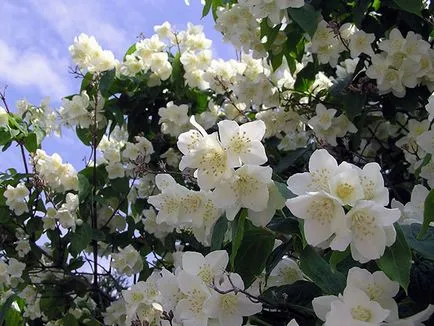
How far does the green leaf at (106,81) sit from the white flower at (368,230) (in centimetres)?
202

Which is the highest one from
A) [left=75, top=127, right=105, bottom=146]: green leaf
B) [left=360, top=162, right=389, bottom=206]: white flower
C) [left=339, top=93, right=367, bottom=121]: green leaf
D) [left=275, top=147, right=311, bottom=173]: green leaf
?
[left=75, top=127, right=105, bottom=146]: green leaf

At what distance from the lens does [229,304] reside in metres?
1.19

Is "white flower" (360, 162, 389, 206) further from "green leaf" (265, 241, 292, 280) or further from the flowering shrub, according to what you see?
"green leaf" (265, 241, 292, 280)

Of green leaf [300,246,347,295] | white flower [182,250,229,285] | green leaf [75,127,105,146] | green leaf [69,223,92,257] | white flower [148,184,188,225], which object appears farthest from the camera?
green leaf [75,127,105,146]

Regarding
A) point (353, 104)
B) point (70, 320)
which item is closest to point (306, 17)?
point (353, 104)

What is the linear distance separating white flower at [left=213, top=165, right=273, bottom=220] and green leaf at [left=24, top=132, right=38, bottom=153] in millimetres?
1917

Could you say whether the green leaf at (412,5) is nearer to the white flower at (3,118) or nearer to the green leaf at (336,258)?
the green leaf at (336,258)

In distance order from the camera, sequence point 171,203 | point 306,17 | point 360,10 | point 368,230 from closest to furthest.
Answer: point 368,230
point 171,203
point 306,17
point 360,10

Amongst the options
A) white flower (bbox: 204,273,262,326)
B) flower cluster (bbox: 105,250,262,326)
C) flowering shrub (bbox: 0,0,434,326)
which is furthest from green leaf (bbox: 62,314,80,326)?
white flower (bbox: 204,273,262,326)

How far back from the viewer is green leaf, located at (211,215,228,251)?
1.27 metres

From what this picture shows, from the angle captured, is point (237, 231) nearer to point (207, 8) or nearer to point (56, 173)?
point (207, 8)

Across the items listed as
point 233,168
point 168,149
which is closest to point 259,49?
point 168,149

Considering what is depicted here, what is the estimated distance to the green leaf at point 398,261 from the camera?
1.03 m

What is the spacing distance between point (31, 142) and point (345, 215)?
2.17 metres
